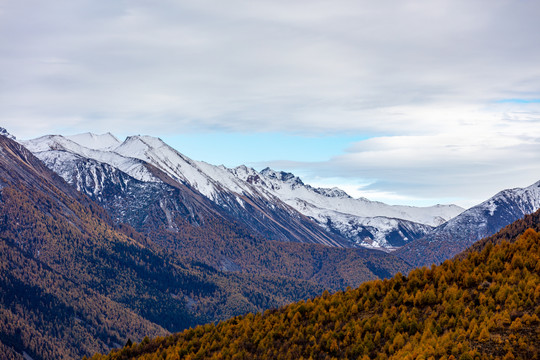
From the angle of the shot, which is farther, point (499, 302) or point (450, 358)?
point (499, 302)

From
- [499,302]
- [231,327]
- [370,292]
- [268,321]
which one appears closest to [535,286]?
[499,302]

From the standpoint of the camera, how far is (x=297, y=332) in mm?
92062

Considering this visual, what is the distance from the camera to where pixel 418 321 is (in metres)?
79.5

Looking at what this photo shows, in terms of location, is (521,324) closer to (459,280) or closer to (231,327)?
(459,280)

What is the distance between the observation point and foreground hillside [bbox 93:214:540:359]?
63750 mm

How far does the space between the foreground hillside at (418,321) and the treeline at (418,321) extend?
Answer: 129mm

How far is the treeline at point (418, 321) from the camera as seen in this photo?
63.7m

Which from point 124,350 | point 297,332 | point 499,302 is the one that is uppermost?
point 499,302

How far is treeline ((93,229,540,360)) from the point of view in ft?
209

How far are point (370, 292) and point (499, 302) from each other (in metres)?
24.1

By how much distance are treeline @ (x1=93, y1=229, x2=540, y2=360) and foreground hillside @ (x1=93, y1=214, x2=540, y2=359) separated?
13 cm

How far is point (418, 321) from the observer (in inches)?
3130

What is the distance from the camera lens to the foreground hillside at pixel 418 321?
209ft

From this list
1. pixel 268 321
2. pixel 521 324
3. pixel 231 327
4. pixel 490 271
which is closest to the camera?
pixel 521 324
